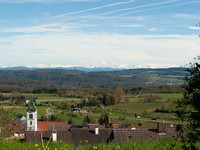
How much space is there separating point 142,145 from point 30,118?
43.3 metres

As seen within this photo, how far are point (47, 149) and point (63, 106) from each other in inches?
3556

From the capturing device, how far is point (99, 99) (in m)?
112

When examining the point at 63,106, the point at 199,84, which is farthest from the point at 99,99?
the point at 199,84

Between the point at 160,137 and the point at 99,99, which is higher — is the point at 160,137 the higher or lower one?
the higher one

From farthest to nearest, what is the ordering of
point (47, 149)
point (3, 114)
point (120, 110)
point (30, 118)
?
point (120, 110)
point (30, 118)
point (3, 114)
point (47, 149)

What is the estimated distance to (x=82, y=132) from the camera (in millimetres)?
25125

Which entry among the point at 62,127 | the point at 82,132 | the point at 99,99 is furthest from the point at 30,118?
the point at 99,99

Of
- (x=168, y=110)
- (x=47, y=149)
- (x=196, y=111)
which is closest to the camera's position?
(x=47, y=149)

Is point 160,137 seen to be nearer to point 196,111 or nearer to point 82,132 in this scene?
point 196,111

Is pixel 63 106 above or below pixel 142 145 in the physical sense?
below

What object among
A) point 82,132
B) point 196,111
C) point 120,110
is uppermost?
point 196,111

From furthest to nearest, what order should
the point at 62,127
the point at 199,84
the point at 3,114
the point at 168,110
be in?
1. the point at 168,110
2. the point at 62,127
3. the point at 199,84
4. the point at 3,114

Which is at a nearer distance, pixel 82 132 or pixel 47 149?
pixel 47 149

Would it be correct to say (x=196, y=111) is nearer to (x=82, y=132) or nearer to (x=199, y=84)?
(x=199, y=84)
